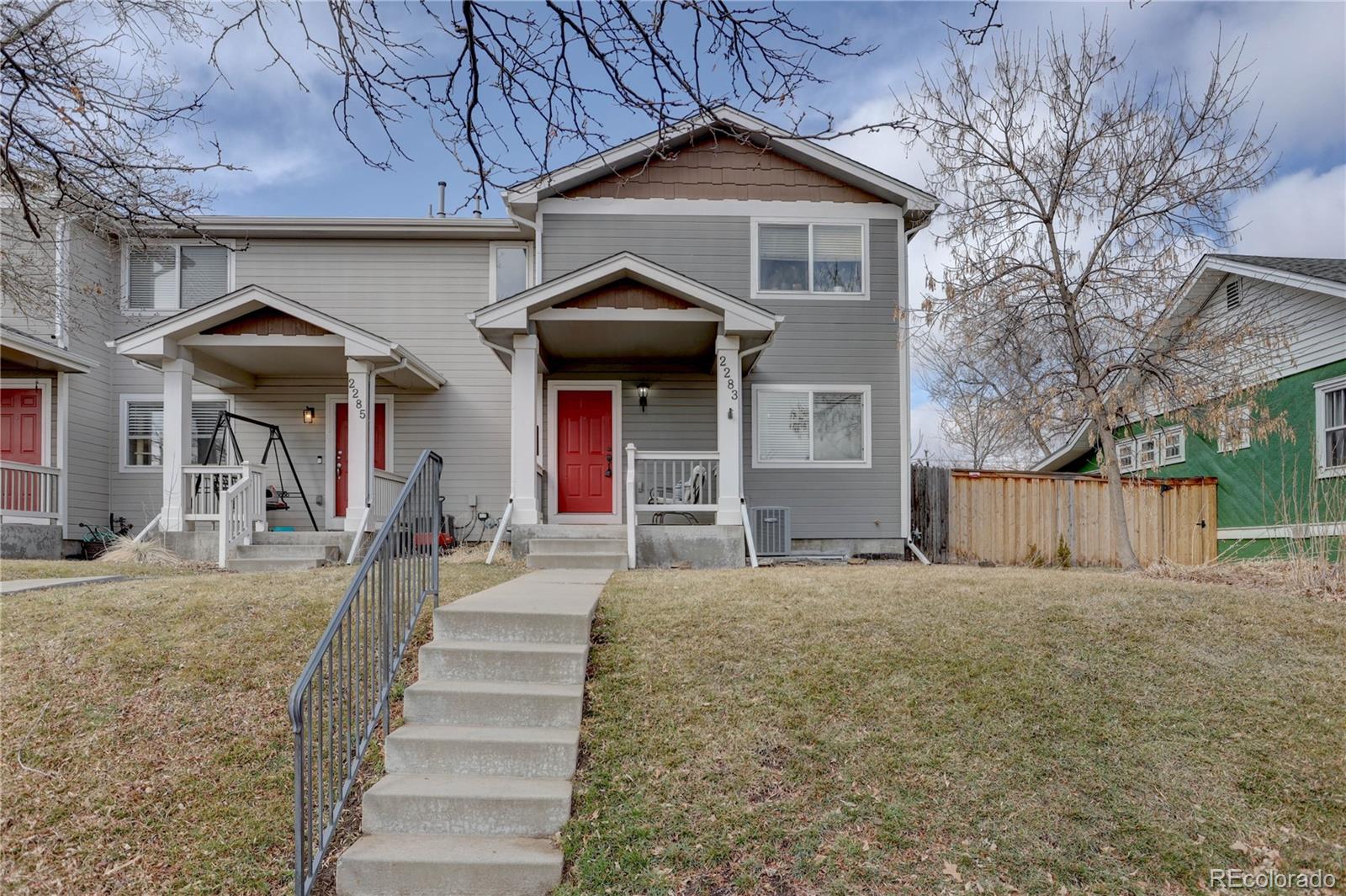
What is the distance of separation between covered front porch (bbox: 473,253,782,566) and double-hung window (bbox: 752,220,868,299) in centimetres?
173

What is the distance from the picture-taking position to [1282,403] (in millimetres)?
12805

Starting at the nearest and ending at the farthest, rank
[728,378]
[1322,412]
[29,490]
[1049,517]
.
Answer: [728,378], [29,490], [1322,412], [1049,517]

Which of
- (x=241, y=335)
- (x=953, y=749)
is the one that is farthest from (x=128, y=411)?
(x=953, y=749)

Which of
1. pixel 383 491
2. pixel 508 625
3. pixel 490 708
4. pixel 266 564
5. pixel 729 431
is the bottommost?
pixel 490 708

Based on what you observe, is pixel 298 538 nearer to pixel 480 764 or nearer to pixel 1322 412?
pixel 480 764

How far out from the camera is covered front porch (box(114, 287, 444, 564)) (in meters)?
10.4

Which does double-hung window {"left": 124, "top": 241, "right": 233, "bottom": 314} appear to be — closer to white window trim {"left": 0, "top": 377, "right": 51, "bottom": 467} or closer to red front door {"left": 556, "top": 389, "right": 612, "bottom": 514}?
white window trim {"left": 0, "top": 377, "right": 51, "bottom": 467}

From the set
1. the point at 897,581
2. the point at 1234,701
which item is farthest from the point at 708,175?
the point at 1234,701

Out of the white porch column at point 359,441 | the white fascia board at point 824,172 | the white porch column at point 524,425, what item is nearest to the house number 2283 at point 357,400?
the white porch column at point 359,441

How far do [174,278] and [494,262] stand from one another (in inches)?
197

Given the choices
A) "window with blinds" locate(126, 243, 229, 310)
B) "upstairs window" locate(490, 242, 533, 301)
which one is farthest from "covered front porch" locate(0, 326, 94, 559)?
"upstairs window" locate(490, 242, 533, 301)

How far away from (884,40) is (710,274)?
8.38m

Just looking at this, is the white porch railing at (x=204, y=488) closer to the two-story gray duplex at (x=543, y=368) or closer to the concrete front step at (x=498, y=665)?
the two-story gray duplex at (x=543, y=368)

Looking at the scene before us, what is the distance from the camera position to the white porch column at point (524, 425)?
33.0 ft
